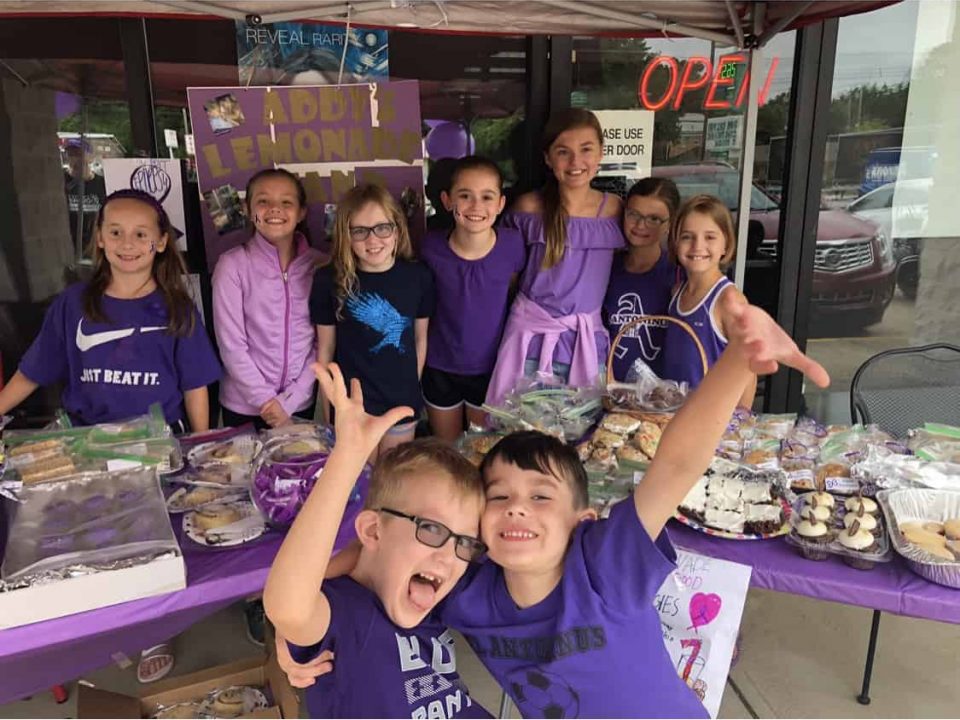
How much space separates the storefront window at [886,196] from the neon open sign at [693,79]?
591 mm

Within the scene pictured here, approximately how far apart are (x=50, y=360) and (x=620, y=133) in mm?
2913

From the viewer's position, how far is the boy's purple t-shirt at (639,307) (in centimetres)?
323

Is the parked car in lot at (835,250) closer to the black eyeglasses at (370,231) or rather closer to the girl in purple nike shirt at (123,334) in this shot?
the black eyeglasses at (370,231)

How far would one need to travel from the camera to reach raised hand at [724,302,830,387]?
134cm

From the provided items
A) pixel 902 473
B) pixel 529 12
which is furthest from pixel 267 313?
pixel 902 473

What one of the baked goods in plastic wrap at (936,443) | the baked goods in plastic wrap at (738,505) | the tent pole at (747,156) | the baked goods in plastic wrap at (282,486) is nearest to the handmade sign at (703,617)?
the baked goods in plastic wrap at (738,505)

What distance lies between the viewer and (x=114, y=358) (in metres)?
2.70

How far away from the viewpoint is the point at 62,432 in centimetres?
230

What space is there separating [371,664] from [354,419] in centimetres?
59

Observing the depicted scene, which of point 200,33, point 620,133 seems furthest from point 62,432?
point 620,133

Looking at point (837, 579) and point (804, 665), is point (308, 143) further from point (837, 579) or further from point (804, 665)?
point (804, 665)

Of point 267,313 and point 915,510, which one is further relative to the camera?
point 267,313

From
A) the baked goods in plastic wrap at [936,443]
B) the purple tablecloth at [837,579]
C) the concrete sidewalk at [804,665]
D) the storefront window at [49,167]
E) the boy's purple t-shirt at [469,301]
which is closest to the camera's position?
the purple tablecloth at [837,579]

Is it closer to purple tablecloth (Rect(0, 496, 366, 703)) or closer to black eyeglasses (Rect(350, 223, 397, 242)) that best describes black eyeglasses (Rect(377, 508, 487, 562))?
purple tablecloth (Rect(0, 496, 366, 703))
